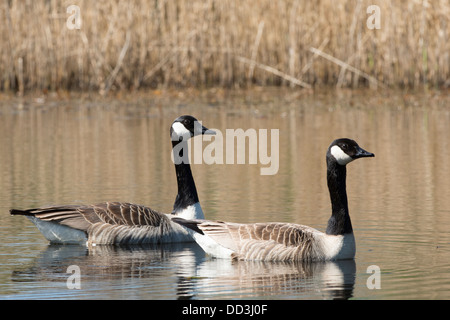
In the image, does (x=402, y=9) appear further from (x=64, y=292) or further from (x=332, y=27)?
(x=64, y=292)

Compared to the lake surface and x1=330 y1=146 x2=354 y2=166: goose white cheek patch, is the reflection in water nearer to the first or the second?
the lake surface

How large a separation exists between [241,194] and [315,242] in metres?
3.39

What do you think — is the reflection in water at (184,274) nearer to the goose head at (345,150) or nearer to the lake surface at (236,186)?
the lake surface at (236,186)

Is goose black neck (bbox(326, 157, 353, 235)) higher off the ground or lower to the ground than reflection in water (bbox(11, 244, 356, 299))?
higher

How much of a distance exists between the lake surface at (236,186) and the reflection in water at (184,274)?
0.05 feet

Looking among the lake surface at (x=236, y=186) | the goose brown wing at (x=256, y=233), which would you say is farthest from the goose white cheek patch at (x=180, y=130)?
the goose brown wing at (x=256, y=233)

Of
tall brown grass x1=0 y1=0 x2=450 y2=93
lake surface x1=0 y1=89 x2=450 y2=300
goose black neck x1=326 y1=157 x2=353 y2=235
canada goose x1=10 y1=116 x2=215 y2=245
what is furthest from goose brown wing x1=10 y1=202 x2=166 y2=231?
tall brown grass x1=0 y1=0 x2=450 y2=93

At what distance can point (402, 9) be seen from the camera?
20547 millimetres

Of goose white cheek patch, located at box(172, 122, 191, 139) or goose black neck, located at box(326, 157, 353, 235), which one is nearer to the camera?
goose black neck, located at box(326, 157, 353, 235)

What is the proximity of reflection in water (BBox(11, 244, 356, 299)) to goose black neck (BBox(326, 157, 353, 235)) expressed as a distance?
1.06ft

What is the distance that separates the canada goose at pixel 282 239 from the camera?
8.48 meters

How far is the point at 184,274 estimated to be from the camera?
7.97m

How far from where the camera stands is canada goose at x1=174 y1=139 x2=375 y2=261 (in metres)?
8.48
